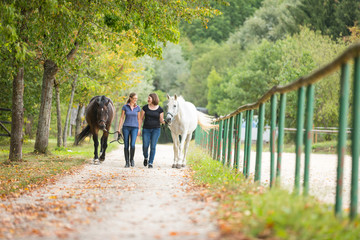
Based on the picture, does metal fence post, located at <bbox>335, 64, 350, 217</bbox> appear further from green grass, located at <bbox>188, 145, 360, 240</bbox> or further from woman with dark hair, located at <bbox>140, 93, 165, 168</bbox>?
woman with dark hair, located at <bbox>140, 93, 165, 168</bbox>

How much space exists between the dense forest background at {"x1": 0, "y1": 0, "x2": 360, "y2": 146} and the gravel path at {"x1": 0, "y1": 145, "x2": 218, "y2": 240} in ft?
16.5

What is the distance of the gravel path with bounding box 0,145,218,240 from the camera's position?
4.82 metres

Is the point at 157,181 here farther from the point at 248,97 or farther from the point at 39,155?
the point at 248,97

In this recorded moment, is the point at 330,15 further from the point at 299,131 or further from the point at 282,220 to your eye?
the point at 282,220

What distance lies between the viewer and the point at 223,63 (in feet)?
238

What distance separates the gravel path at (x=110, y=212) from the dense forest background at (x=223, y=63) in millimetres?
5025

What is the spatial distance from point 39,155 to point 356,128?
1353cm

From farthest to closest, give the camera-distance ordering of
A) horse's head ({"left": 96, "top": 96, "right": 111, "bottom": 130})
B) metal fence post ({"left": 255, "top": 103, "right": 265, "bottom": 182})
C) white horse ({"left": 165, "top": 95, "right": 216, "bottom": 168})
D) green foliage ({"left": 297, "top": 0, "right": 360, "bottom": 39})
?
green foliage ({"left": 297, "top": 0, "right": 360, "bottom": 39}) < horse's head ({"left": 96, "top": 96, "right": 111, "bottom": 130}) < white horse ({"left": 165, "top": 95, "right": 216, "bottom": 168}) < metal fence post ({"left": 255, "top": 103, "right": 265, "bottom": 182})

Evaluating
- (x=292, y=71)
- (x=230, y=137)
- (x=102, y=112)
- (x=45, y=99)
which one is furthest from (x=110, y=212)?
(x=292, y=71)

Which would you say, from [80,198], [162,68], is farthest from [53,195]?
[162,68]

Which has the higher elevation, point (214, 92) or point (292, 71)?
point (214, 92)

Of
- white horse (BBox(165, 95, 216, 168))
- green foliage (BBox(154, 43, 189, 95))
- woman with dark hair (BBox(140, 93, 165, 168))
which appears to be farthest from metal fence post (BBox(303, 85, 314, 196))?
green foliage (BBox(154, 43, 189, 95))

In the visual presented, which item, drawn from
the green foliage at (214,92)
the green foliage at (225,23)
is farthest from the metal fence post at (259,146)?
A: the green foliage at (225,23)

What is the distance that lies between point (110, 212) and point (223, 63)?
67.7m
